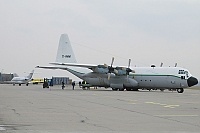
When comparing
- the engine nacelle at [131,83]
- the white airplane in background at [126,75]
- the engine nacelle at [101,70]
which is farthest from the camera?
the engine nacelle at [101,70]

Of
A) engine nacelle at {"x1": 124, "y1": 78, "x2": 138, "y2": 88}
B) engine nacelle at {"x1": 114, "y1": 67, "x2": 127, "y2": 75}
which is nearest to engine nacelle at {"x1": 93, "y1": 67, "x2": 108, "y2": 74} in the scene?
engine nacelle at {"x1": 114, "y1": 67, "x2": 127, "y2": 75}

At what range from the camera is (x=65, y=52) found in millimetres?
58469

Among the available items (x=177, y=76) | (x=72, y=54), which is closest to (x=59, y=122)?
(x=177, y=76)

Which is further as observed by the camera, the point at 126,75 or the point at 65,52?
the point at 65,52

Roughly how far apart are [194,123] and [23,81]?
311 ft

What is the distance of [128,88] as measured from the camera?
174ft

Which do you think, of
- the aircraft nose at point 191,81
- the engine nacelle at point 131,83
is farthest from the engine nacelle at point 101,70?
the aircraft nose at point 191,81

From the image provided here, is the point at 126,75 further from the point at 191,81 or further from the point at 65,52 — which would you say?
the point at 65,52

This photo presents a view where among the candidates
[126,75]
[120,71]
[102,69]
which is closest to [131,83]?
[126,75]

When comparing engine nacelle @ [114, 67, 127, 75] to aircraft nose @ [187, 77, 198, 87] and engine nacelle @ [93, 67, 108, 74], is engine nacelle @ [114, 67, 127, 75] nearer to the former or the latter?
engine nacelle @ [93, 67, 108, 74]

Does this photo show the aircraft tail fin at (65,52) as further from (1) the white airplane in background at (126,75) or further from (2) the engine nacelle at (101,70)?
(2) the engine nacelle at (101,70)

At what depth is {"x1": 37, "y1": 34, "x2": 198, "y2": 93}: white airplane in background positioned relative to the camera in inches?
1793

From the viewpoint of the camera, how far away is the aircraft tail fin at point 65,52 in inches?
2292

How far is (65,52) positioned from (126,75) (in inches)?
486
